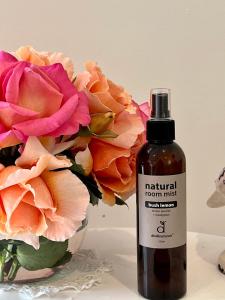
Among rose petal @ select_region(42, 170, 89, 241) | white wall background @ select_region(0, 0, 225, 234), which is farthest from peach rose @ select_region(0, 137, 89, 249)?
white wall background @ select_region(0, 0, 225, 234)

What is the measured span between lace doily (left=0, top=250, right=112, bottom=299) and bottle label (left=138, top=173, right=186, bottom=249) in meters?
0.10

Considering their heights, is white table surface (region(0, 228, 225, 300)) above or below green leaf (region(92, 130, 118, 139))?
below

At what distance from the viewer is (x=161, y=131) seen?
1.72 ft

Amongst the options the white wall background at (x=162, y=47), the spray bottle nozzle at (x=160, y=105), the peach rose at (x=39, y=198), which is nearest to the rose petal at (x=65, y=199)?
the peach rose at (x=39, y=198)

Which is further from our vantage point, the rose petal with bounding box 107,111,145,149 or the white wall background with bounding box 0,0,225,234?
the white wall background with bounding box 0,0,225,234

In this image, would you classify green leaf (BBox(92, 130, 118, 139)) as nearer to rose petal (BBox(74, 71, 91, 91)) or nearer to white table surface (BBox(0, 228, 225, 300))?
rose petal (BBox(74, 71, 91, 91))

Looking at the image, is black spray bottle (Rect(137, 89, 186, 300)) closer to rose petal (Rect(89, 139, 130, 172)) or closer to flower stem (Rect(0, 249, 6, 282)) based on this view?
rose petal (Rect(89, 139, 130, 172))

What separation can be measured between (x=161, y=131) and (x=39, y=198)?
0.45 feet

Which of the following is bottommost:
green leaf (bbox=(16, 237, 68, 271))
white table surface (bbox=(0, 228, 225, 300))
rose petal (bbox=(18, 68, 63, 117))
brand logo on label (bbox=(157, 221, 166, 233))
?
white table surface (bbox=(0, 228, 225, 300))

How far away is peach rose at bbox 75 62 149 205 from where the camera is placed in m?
0.54

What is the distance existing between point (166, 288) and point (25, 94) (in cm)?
24

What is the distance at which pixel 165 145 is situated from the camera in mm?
528

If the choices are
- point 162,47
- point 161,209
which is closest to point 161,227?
point 161,209

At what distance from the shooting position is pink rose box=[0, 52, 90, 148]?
486 millimetres
